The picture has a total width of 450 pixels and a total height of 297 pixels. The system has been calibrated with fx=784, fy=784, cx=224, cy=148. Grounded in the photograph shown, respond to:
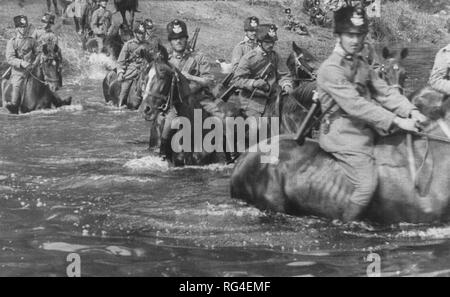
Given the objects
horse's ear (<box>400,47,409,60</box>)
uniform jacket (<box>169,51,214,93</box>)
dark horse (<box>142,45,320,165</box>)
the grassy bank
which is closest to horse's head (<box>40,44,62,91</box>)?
uniform jacket (<box>169,51,214,93</box>)

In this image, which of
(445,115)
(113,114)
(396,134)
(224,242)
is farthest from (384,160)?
(113,114)

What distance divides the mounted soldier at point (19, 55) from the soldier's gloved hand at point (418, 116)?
11094 mm

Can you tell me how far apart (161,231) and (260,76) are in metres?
4.86

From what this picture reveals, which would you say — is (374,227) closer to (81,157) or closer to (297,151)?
(297,151)

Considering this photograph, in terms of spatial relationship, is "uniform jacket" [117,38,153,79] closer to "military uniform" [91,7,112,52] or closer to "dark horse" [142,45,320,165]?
"dark horse" [142,45,320,165]

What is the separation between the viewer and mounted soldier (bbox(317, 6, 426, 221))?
760 cm

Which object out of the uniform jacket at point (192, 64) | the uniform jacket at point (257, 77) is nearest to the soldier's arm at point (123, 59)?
the uniform jacket at point (192, 64)

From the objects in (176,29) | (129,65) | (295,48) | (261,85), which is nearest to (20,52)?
(129,65)

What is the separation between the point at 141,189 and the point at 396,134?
3.71 meters

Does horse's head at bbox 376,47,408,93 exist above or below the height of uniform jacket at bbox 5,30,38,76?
above

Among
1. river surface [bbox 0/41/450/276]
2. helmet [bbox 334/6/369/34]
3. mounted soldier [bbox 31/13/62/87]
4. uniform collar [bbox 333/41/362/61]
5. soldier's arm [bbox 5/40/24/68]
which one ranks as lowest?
river surface [bbox 0/41/450/276]

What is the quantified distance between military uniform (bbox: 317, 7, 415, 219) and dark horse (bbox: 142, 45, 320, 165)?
10.5ft

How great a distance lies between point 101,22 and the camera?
2611cm

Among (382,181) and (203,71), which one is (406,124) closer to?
(382,181)
